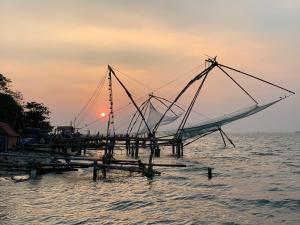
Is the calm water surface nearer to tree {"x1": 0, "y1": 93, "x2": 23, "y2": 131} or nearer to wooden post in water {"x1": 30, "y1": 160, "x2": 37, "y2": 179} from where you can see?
wooden post in water {"x1": 30, "y1": 160, "x2": 37, "y2": 179}

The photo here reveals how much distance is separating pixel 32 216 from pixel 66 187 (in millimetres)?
7080

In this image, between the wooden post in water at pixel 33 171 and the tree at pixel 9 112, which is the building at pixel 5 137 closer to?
the tree at pixel 9 112

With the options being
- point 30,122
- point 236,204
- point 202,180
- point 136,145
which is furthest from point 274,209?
point 30,122

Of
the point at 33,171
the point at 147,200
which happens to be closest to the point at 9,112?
the point at 33,171

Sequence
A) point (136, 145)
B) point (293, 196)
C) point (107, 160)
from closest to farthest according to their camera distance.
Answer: point (293, 196) < point (107, 160) < point (136, 145)

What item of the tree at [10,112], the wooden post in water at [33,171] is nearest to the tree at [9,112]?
the tree at [10,112]

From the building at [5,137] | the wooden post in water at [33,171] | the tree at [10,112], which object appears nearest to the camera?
the wooden post in water at [33,171]

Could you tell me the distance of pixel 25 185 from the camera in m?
23.1

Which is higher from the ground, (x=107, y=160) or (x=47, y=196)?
(x=107, y=160)

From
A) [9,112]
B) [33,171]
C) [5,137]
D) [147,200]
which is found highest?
[9,112]

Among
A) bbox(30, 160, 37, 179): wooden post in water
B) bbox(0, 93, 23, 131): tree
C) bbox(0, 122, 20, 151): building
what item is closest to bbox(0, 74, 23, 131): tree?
bbox(0, 93, 23, 131): tree

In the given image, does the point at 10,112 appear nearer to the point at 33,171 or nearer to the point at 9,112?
the point at 9,112

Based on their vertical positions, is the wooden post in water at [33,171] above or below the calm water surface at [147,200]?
above

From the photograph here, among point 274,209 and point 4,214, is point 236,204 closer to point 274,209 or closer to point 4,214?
point 274,209
